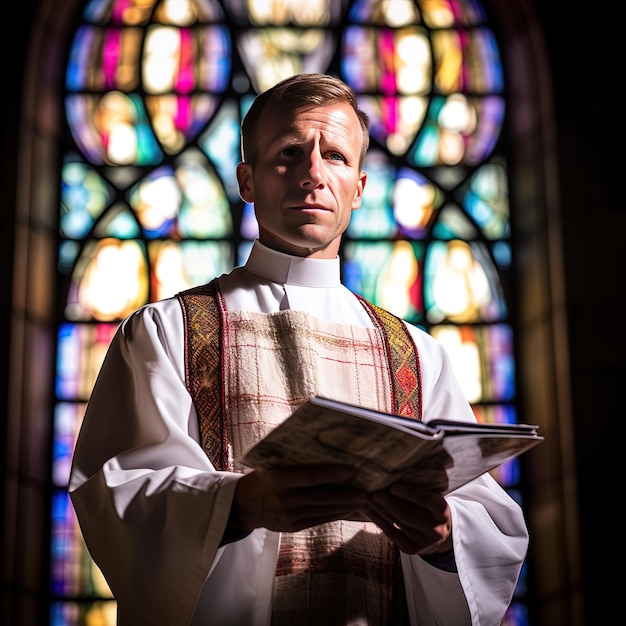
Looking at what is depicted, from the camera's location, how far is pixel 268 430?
2.65 m

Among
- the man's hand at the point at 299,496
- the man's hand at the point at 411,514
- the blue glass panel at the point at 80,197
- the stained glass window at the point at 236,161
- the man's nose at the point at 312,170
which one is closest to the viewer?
the man's hand at the point at 299,496

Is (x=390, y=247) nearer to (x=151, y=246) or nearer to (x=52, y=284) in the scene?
(x=151, y=246)

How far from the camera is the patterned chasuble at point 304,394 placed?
2.56m

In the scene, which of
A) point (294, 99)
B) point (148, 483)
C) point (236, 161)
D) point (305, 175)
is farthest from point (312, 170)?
point (236, 161)

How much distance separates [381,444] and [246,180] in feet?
3.41

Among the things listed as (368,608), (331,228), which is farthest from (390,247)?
(368,608)

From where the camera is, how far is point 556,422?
570 cm

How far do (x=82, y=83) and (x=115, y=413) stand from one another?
4096 mm

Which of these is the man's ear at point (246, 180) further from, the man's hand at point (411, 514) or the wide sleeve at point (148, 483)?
the man's hand at point (411, 514)

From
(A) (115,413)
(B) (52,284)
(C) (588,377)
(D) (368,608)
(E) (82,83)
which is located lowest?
(D) (368,608)

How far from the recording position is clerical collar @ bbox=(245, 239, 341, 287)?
293cm

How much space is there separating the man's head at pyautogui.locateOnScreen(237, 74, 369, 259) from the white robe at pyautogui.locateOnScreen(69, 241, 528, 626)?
0.34ft

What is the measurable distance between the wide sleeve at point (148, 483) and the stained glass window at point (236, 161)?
3068mm

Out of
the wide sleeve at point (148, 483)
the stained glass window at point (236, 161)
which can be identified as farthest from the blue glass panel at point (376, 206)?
the wide sleeve at point (148, 483)
